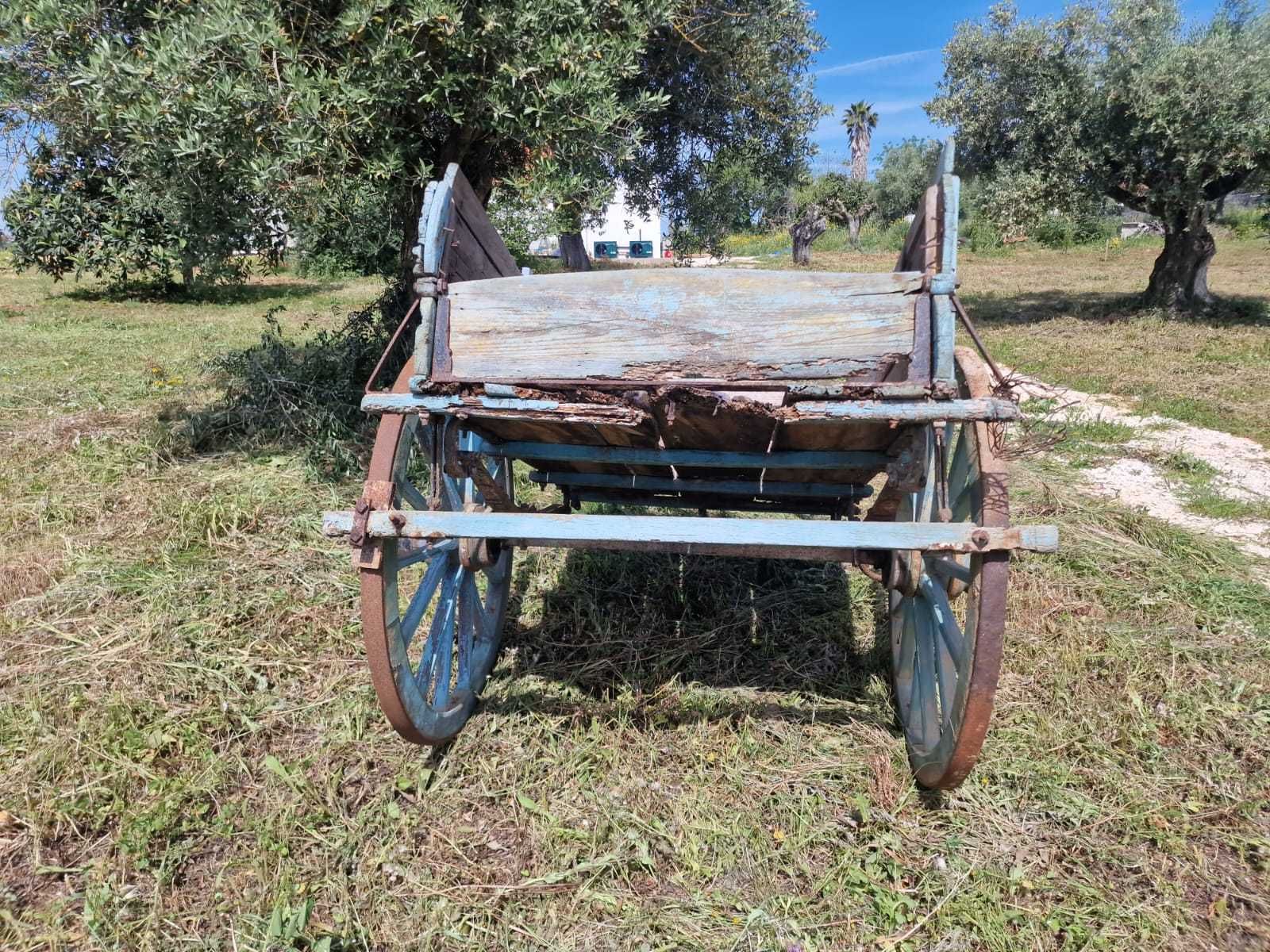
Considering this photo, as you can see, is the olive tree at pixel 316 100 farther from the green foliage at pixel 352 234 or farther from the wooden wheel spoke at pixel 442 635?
the wooden wheel spoke at pixel 442 635

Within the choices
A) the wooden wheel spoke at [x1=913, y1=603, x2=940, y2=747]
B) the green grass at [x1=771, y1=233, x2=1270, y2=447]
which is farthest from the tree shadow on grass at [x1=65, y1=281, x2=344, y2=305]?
the wooden wheel spoke at [x1=913, y1=603, x2=940, y2=747]

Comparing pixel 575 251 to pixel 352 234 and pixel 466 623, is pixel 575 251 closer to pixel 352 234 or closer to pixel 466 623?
pixel 352 234

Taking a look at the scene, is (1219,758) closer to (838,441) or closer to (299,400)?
(838,441)

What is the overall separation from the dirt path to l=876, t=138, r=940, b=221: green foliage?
35594 millimetres

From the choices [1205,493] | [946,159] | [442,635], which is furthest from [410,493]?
[1205,493]

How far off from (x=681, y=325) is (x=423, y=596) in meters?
1.37

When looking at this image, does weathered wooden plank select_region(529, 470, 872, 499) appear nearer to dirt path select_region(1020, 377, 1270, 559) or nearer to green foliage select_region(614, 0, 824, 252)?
dirt path select_region(1020, 377, 1270, 559)

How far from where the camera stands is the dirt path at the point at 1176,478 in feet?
15.7

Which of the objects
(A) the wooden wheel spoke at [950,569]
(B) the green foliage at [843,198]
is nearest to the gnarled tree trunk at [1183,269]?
(A) the wooden wheel spoke at [950,569]

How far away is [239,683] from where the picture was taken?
3213 millimetres

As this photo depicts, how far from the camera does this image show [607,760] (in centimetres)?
294

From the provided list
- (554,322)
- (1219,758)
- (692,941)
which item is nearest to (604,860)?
(692,941)

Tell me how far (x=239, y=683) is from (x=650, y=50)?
6275 millimetres

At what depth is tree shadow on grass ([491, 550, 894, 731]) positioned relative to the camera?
3270 millimetres
